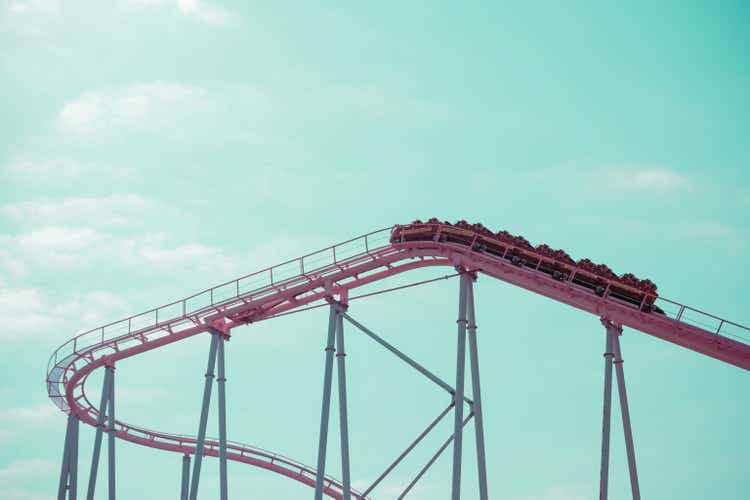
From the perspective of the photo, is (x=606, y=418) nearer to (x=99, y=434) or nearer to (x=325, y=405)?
(x=325, y=405)

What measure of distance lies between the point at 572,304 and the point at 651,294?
7.37ft

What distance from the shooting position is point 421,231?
107 ft

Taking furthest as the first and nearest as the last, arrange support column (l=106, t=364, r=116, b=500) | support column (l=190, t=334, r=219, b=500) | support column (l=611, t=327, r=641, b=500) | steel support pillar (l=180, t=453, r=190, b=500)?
steel support pillar (l=180, t=453, r=190, b=500) < support column (l=106, t=364, r=116, b=500) < support column (l=190, t=334, r=219, b=500) < support column (l=611, t=327, r=641, b=500)

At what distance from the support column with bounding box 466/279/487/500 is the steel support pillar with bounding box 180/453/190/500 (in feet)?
50.9

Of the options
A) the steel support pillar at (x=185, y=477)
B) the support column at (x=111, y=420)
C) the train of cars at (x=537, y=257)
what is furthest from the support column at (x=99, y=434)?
the train of cars at (x=537, y=257)

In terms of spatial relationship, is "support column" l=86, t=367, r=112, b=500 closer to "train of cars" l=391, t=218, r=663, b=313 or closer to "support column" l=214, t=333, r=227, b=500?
"support column" l=214, t=333, r=227, b=500

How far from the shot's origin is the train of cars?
97.4 ft

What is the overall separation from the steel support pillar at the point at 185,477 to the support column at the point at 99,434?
383cm

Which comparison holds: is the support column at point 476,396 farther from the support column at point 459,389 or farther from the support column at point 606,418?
the support column at point 606,418

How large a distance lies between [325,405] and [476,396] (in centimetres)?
496

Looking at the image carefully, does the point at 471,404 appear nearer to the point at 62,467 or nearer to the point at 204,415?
the point at 204,415

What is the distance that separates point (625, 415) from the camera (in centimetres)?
2973

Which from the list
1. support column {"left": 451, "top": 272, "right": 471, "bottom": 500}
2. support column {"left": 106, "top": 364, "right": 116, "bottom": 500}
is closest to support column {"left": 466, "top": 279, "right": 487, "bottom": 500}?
support column {"left": 451, "top": 272, "right": 471, "bottom": 500}

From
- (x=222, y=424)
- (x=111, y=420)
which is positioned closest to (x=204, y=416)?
(x=222, y=424)
